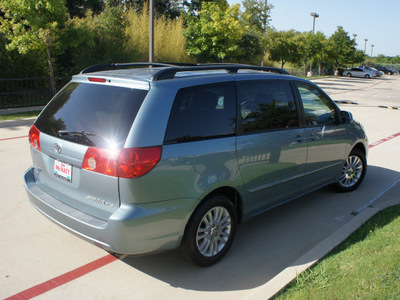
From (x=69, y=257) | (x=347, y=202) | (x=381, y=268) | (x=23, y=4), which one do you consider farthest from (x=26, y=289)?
(x=23, y=4)

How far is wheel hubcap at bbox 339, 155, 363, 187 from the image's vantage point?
18.7 feet

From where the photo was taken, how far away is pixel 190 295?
3275 millimetres

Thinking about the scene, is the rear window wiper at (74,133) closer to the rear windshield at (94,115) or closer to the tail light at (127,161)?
the rear windshield at (94,115)

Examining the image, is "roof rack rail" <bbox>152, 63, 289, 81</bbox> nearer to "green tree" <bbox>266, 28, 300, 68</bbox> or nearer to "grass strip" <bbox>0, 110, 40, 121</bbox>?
"grass strip" <bbox>0, 110, 40, 121</bbox>

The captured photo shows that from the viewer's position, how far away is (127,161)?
2986 mm

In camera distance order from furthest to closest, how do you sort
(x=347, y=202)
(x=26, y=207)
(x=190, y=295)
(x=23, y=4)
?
1. (x=23, y=4)
2. (x=347, y=202)
3. (x=26, y=207)
4. (x=190, y=295)

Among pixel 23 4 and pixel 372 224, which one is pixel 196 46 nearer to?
pixel 23 4

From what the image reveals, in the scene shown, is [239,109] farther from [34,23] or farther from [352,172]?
[34,23]

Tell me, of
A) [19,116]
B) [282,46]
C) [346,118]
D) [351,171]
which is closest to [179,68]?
[346,118]

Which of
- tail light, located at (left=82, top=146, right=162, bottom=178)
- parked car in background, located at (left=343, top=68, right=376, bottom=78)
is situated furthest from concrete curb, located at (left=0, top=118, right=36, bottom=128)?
parked car in background, located at (left=343, top=68, right=376, bottom=78)

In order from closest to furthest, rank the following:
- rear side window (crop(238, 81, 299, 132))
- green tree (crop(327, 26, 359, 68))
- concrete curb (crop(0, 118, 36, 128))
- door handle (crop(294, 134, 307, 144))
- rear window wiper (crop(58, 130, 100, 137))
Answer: rear window wiper (crop(58, 130, 100, 137)) → rear side window (crop(238, 81, 299, 132)) → door handle (crop(294, 134, 307, 144)) → concrete curb (crop(0, 118, 36, 128)) → green tree (crop(327, 26, 359, 68))

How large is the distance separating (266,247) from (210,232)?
0.85 meters

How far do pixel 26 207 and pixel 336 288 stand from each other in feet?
12.3

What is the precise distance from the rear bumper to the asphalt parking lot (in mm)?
434
